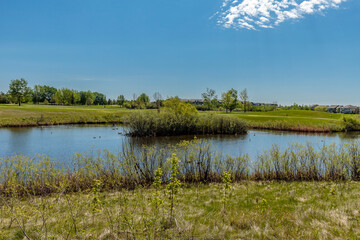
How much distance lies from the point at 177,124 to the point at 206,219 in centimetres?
2819

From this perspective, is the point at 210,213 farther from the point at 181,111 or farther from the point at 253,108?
the point at 253,108

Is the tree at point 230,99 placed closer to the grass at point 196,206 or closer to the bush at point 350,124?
the bush at point 350,124

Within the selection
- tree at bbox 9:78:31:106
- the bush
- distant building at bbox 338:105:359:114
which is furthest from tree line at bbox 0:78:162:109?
distant building at bbox 338:105:359:114

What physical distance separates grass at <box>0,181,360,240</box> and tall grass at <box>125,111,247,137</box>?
24058 millimetres

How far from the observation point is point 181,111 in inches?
1393

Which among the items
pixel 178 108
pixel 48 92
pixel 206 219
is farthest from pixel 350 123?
pixel 48 92

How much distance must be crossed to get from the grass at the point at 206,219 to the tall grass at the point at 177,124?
24058mm

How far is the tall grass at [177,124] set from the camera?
32281mm

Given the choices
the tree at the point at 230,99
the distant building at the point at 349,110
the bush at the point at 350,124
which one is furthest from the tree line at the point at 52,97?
the distant building at the point at 349,110

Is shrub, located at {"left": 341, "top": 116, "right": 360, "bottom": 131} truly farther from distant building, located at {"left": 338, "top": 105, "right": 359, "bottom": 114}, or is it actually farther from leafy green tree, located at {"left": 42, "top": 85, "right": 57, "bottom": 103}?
leafy green tree, located at {"left": 42, "top": 85, "right": 57, "bottom": 103}

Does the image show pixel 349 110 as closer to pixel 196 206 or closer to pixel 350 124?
pixel 350 124

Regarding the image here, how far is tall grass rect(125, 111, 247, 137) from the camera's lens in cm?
3228

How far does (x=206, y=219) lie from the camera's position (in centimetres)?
604

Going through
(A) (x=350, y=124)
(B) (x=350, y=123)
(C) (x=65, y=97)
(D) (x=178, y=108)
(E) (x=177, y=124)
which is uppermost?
(C) (x=65, y=97)
